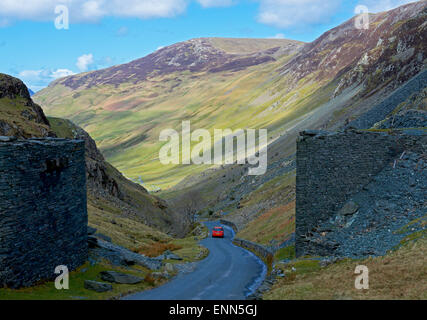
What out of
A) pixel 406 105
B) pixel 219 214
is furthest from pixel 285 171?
pixel 406 105

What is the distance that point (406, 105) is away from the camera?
55.4 meters

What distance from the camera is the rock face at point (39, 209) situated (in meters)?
18.1

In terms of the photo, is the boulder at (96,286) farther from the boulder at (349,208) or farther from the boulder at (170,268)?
the boulder at (349,208)

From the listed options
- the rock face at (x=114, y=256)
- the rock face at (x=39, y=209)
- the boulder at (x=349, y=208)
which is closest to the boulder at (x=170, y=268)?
the rock face at (x=114, y=256)

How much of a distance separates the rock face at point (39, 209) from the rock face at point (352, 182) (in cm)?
1407

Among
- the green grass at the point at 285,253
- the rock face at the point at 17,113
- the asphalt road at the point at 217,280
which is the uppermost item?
the rock face at the point at 17,113

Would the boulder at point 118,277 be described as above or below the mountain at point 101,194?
below

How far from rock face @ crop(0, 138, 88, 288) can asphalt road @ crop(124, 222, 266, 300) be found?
4628mm

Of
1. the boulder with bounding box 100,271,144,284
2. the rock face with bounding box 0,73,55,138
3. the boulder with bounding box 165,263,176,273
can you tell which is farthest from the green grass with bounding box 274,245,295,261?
the rock face with bounding box 0,73,55,138

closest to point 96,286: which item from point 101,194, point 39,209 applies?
point 39,209

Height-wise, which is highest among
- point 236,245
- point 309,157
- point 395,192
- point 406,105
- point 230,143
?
point 230,143

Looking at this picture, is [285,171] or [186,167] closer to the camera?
[285,171]
